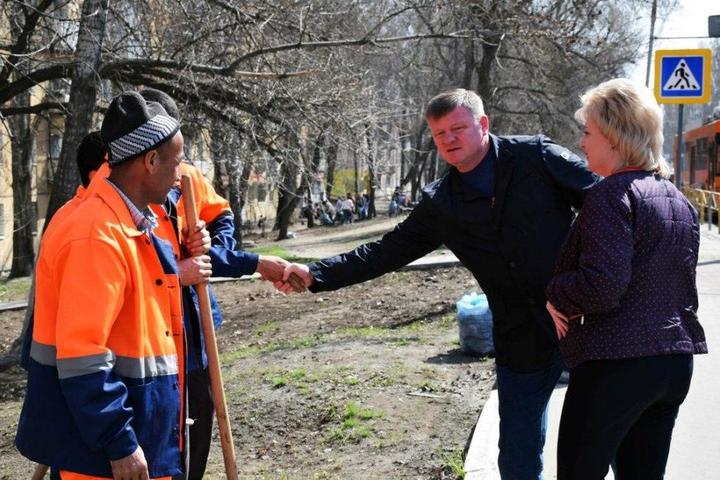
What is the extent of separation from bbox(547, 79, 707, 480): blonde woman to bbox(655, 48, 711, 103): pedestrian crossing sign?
10.3 m

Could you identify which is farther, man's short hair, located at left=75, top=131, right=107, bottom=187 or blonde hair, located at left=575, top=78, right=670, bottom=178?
man's short hair, located at left=75, top=131, right=107, bottom=187

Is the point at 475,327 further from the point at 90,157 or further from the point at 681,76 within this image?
the point at 681,76

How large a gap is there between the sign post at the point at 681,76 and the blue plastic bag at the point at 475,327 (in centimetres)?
634

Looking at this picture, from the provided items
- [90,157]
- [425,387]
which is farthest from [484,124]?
[425,387]

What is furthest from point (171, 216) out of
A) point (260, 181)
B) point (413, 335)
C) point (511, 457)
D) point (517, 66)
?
point (517, 66)

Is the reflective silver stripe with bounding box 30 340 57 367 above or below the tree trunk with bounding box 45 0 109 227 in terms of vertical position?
below

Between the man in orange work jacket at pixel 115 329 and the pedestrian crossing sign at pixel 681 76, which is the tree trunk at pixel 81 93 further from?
the pedestrian crossing sign at pixel 681 76

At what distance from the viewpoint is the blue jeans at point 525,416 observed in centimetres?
370

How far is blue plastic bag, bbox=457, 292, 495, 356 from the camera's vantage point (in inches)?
307

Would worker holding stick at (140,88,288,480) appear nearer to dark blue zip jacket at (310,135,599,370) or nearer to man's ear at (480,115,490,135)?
dark blue zip jacket at (310,135,599,370)

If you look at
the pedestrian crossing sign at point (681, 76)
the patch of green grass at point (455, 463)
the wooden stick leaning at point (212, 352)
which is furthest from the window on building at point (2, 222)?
the wooden stick leaning at point (212, 352)

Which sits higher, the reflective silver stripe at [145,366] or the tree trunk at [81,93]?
the tree trunk at [81,93]

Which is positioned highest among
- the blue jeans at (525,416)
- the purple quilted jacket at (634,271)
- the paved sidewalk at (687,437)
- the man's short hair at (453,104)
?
the man's short hair at (453,104)

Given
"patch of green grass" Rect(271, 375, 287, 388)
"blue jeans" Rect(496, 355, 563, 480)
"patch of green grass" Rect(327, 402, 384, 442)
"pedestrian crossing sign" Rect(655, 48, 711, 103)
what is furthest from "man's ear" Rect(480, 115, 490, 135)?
"pedestrian crossing sign" Rect(655, 48, 711, 103)
